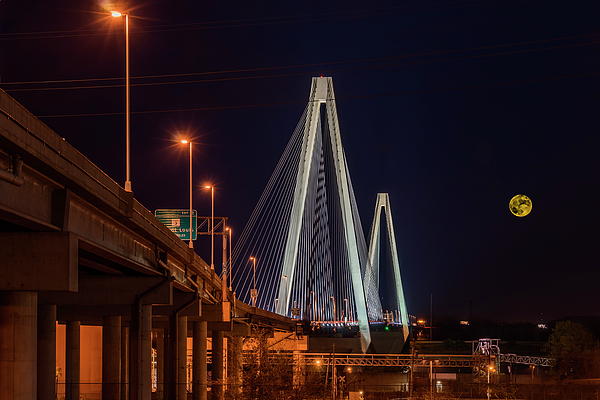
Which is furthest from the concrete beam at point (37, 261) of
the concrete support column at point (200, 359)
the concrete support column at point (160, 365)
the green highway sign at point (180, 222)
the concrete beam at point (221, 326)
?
the concrete support column at point (160, 365)

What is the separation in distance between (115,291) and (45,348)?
3275 millimetres

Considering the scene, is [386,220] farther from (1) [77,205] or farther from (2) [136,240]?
(1) [77,205]

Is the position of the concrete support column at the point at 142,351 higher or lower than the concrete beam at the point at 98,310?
lower

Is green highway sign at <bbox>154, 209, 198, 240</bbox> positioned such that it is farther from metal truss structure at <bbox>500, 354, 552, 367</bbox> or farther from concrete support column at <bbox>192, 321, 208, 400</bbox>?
metal truss structure at <bbox>500, 354, 552, 367</bbox>

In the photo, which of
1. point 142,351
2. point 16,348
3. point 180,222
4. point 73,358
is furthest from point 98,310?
point 16,348

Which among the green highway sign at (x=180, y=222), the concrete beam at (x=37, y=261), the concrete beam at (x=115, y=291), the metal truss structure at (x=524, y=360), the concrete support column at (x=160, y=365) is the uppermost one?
the green highway sign at (x=180, y=222)

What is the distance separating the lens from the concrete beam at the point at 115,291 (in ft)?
80.5

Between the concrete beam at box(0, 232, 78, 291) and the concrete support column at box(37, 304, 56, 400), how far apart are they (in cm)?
1164

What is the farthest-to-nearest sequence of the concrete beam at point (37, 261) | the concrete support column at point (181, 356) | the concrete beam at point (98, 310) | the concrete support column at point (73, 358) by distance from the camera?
the concrete support column at point (73, 358) < the concrete support column at point (181, 356) < the concrete beam at point (98, 310) < the concrete beam at point (37, 261)

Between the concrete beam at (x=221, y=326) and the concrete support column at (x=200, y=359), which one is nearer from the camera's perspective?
the concrete support column at (x=200, y=359)

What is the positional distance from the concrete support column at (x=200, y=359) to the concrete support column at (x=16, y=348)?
25.4 m

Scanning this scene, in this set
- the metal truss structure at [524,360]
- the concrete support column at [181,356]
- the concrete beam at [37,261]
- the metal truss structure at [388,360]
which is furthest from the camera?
the metal truss structure at [524,360]

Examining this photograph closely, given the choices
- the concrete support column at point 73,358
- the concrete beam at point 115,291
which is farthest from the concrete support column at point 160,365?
the concrete beam at point 115,291

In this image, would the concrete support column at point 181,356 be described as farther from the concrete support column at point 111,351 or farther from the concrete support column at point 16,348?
the concrete support column at point 16,348
